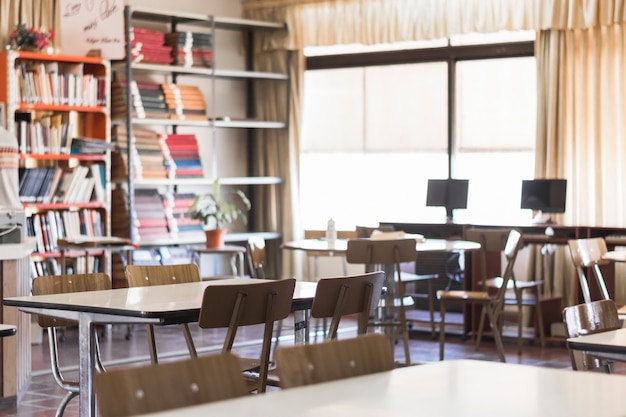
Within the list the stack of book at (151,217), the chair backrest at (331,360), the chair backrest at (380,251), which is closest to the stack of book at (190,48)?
the stack of book at (151,217)

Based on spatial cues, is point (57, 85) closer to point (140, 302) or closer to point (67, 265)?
point (67, 265)

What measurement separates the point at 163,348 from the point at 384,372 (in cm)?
531

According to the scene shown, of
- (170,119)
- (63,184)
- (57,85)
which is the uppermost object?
(57,85)

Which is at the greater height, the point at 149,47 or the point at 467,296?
the point at 149,47

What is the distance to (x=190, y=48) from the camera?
30.8 feet

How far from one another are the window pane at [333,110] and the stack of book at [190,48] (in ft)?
3.76

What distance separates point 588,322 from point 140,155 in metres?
6.10

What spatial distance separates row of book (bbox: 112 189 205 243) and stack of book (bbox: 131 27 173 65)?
1.13m

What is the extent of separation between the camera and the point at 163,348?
7.73 meters

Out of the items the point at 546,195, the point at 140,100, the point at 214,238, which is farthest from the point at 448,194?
the point at 140,100

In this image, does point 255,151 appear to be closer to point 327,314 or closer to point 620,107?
point 620,107

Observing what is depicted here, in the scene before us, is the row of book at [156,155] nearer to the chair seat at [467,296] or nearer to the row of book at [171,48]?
the row of book at [171,48]

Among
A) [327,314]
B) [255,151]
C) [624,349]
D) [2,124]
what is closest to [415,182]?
[255,151]

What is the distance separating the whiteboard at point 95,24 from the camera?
327 inches
